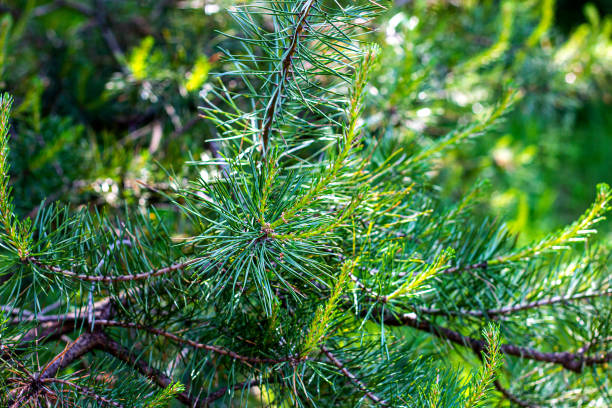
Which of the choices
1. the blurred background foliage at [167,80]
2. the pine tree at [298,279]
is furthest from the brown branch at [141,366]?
the blurred background foliage at [167,80]

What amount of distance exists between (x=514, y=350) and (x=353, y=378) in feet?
0.50

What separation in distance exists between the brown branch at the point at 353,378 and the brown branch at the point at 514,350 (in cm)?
5

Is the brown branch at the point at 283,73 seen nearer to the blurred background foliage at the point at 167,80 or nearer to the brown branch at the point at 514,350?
the blurred background foliage at the point at 167,80

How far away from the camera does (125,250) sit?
Answer: 0.33 m

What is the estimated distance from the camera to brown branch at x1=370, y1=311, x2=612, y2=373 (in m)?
0.35

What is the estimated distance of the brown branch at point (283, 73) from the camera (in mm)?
263

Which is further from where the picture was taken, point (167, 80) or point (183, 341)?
point (167, 80)

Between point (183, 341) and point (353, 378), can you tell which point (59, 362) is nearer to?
point (183, 341)

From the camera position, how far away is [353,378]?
31cm

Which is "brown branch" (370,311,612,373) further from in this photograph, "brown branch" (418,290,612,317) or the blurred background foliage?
the blurred background foliage

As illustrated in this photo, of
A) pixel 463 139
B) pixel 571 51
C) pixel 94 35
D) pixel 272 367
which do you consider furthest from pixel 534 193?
pixel 272 367

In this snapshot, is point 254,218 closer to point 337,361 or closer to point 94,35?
point 337,361

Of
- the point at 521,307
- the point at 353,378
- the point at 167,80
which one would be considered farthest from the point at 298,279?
the point at 167,80

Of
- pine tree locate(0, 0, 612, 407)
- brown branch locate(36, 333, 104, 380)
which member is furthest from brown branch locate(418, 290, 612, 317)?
brown branch locate(36, 333, 104, 380)
